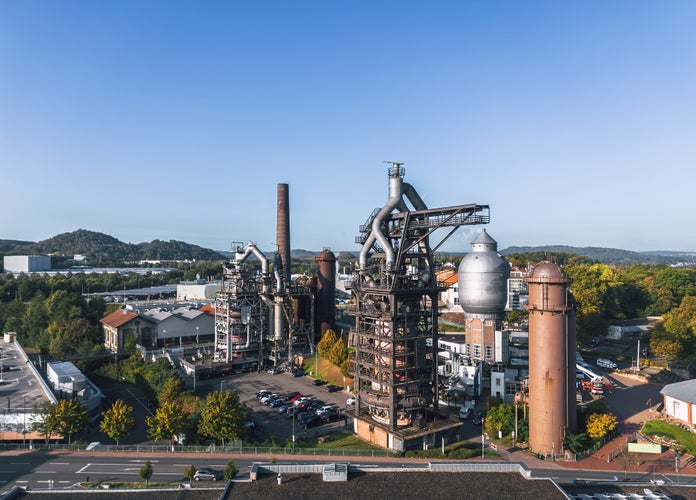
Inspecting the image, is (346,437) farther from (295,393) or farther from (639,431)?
A: (639,431)

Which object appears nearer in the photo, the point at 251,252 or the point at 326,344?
the point at 326,344

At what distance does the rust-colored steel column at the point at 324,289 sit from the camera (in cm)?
9019

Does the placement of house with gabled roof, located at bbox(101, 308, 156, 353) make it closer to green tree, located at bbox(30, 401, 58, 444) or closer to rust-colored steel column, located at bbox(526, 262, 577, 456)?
green tree, located at bbox(30, 401, 58, 444)

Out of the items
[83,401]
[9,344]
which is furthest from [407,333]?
[9,344]

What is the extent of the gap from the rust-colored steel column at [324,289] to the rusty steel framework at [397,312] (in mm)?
39309

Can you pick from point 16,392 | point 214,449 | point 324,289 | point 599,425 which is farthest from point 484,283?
point 16,392

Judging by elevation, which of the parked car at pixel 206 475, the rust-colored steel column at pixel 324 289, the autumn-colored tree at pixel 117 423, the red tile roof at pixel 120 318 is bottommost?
the parked car at pixel 206 475

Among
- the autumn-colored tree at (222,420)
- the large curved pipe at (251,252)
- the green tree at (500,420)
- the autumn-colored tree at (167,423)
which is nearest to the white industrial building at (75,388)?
the autumn-colored tree at (167,423)

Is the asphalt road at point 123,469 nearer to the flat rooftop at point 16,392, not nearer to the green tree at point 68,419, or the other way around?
the green tree at point 68,419

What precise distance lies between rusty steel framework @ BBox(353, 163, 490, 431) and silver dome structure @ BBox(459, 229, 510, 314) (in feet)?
63.7

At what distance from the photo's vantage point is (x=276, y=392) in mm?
66375

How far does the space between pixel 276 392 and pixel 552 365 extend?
36.7 metres

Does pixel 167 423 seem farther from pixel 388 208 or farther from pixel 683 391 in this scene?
pixel 683 391

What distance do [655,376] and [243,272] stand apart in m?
68.1
